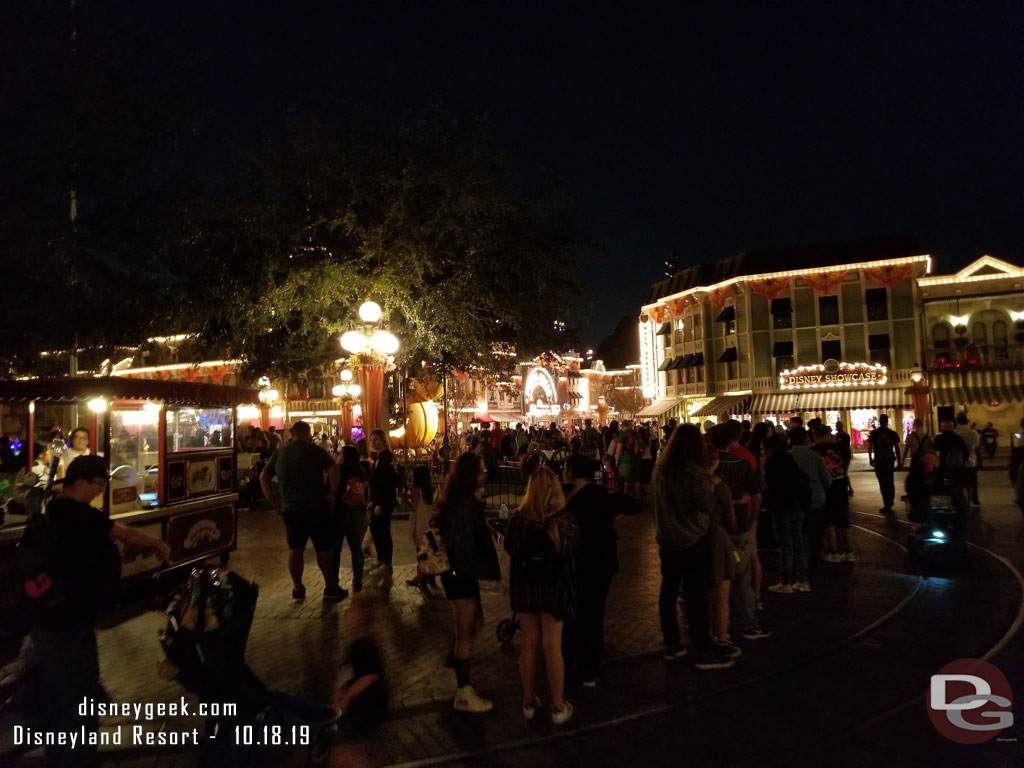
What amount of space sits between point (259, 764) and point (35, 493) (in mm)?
5062

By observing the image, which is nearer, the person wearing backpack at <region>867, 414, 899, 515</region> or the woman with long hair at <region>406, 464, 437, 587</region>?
the woman with long hair at <region>406, 464, 437, 587</region>

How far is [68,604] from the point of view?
3.45 m

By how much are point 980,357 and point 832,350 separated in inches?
244

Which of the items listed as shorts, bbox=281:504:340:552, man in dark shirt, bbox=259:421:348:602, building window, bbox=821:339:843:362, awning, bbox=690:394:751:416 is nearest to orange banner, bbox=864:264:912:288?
building window, bbox=821:339:843:362

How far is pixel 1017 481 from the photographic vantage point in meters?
6.68

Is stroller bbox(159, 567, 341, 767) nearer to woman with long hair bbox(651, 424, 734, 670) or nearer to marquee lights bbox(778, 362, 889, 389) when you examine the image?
woman with long hair bbox(651, 424, 734, 670)

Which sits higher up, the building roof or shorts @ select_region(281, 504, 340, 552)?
the building roof

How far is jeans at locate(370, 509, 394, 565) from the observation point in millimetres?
8727

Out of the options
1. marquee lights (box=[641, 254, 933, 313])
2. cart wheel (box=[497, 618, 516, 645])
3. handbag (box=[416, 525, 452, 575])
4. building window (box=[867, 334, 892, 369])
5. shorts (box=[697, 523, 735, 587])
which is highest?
marquee lights (box=[641, 254, 933, 313])

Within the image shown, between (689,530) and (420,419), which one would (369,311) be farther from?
(689,530)

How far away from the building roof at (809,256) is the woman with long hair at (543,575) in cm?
3425

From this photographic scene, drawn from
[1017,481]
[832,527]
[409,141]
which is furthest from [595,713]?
[409,141]

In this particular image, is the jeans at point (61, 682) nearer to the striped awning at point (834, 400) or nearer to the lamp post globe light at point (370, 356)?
the lamp post globe light at point (370, 356)

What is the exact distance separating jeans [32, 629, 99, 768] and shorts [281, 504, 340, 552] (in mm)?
3974
